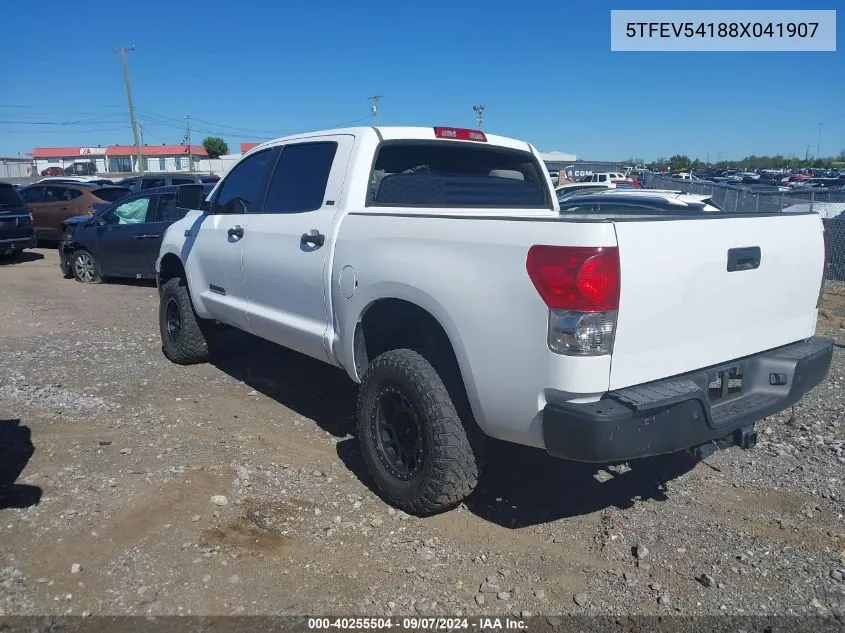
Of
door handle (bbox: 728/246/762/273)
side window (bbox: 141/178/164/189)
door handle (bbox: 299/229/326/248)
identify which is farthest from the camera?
side window (bbox: 141/178/164/189)

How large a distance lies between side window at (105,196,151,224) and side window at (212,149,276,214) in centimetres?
623

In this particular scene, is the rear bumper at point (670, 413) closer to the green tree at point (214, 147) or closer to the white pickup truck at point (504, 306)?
the white pickup truck at point (504, 306)

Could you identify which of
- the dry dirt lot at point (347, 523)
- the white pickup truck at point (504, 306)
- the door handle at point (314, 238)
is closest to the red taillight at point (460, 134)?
the white pickup truck at point (504, 306)

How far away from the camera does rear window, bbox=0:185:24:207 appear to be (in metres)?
14.1

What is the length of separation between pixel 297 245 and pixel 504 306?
6.08 feet

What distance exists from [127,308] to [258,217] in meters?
5.38

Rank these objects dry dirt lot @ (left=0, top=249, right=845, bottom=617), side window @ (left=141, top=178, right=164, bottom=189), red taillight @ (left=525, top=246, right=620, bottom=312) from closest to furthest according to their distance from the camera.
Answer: red taillight @ (left=525, top=246, right=620, bottom=312) → dry dirt lot @ (left=0, top=249, right=845, bottom=617) → side window @ (left=141, top=178, right=164, bottom=189)

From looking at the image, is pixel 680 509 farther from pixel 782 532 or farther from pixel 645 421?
pixel 645 421

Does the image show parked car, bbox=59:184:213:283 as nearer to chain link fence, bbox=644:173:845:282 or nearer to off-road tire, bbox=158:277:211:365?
off-road tire, bbox=158:277:211:365

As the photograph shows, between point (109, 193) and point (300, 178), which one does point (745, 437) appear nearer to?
point (300, 178)

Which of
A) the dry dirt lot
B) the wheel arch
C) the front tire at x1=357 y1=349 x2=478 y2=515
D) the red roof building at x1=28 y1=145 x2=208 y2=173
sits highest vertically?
the red roof building at x1=28 y1=145 x2=208 y2=173

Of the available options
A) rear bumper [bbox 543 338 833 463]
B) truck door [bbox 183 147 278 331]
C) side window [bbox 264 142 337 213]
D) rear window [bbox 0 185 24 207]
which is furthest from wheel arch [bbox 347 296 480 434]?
rear window [bbox 0 185 24 207]

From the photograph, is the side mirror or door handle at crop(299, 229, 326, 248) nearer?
door handle at crop(299, 229, 326, 248)

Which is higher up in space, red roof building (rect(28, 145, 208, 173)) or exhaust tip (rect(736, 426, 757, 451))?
red roof building (rect(28, 145, 208, 173))
